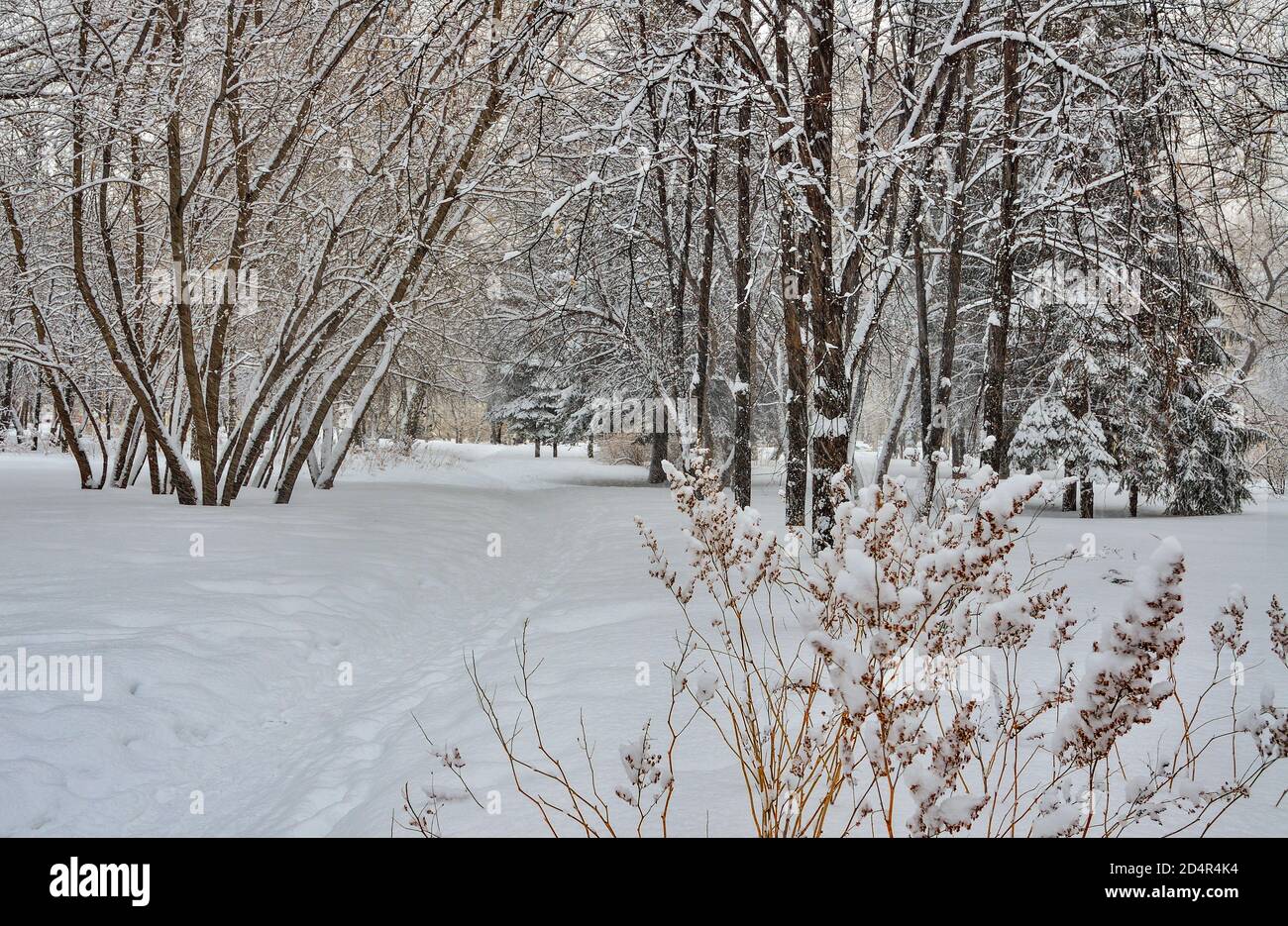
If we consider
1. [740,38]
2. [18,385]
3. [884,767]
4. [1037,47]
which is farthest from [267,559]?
[18,385]

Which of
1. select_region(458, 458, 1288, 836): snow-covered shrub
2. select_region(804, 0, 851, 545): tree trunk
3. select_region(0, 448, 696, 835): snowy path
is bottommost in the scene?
select_region(0, 448, 696, 835): snowy path

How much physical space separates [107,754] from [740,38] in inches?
238

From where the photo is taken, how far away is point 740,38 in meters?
5.39

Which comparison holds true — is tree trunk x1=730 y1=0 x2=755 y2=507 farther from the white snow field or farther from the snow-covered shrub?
the snow-covered shrub

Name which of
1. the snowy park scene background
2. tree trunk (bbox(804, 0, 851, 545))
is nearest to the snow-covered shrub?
the snowy park scene background

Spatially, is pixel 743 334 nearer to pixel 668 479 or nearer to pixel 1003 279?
pixel 668 479

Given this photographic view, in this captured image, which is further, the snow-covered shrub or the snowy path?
the snowy path

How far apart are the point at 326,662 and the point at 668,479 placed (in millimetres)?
4197

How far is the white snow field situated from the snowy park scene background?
36 mm

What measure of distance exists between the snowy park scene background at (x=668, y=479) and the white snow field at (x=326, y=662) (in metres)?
0.04

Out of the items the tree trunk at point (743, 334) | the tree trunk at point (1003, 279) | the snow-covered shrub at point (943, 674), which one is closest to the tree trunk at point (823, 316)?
the tree trunk at point (1003, 279)

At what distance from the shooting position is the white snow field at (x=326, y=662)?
120 inches

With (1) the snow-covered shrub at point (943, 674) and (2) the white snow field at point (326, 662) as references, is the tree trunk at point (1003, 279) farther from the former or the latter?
(1) the snow-covered shrub at point (943, 674)

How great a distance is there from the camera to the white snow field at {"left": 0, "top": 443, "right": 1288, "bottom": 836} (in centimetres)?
305
